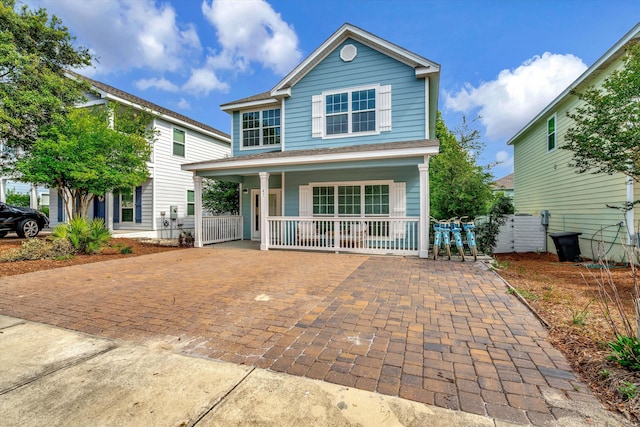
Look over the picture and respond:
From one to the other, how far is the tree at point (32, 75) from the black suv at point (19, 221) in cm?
256

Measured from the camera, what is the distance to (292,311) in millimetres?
3885

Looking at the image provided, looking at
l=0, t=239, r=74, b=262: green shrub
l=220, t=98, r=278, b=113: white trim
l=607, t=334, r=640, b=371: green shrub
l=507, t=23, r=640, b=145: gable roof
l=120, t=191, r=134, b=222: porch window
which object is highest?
l=220, t=98, r=278, b=113: white trim

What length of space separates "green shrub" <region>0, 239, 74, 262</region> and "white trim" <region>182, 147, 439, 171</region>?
423cm

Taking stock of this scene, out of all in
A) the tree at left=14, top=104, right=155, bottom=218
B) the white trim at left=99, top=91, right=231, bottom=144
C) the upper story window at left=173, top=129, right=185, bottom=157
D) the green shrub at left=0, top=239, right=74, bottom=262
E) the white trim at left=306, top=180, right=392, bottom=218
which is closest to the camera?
the green shrub at left=0, top=239, right=74, bottom=262

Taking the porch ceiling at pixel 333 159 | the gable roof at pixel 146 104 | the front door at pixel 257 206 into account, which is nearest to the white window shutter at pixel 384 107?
the porch ceiling at pixel 333 159

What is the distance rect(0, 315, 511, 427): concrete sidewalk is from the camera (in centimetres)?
Result: 189

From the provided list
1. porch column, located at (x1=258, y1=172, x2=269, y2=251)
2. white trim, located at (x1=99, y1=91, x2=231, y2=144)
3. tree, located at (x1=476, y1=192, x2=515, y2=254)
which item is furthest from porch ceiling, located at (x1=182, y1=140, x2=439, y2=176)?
white trim, located at (x1=99, y1=91, x2=231, y2=144)

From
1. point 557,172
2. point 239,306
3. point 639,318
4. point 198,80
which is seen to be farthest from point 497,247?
point 198,80

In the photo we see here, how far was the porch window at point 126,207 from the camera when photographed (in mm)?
14406

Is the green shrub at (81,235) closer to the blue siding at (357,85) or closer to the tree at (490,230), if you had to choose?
the blue siding at (357,85)

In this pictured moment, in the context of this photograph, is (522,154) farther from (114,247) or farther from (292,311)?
(114,247)

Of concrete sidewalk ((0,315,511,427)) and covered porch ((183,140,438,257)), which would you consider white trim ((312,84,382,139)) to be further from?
concrete sidewalk ((0,315,511,427))

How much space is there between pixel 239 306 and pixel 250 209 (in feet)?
30.5

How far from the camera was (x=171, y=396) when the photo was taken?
6.97ft
